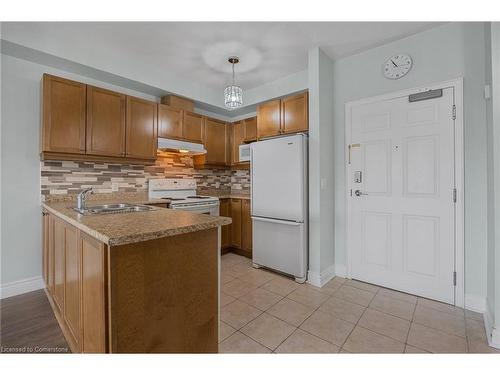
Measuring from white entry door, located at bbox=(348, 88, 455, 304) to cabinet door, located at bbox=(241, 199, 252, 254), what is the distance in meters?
1.42

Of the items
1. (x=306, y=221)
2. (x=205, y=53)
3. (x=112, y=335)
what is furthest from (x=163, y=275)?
(x=205, y=53)

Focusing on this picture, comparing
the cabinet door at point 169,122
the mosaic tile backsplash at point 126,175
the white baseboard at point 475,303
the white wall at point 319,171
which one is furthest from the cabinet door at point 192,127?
the white baseboard at point 475,303

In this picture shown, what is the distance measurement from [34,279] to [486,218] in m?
4.36

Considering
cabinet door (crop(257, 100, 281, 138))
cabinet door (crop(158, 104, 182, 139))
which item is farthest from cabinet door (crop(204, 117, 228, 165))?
cabinet door (crop(257, 100, 281, 138))

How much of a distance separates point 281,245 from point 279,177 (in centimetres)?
82

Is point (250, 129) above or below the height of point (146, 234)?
above

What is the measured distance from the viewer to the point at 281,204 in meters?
2.87

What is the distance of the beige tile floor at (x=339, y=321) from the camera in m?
1.64

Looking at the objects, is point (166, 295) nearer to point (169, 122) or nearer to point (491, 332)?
point (491, 332)

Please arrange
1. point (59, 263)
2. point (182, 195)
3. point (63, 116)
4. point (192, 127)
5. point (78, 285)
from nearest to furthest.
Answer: point (78, 285) → point (59, 263) → point (63, 116) → point (192, 127) → point (182, 195)

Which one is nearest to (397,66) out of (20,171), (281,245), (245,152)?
(245,152)

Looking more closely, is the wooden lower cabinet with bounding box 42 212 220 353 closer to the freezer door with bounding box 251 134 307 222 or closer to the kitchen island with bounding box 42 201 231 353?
the kitchen island with bounding box 42 201 231 353

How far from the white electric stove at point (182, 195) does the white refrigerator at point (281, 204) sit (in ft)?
2.10
